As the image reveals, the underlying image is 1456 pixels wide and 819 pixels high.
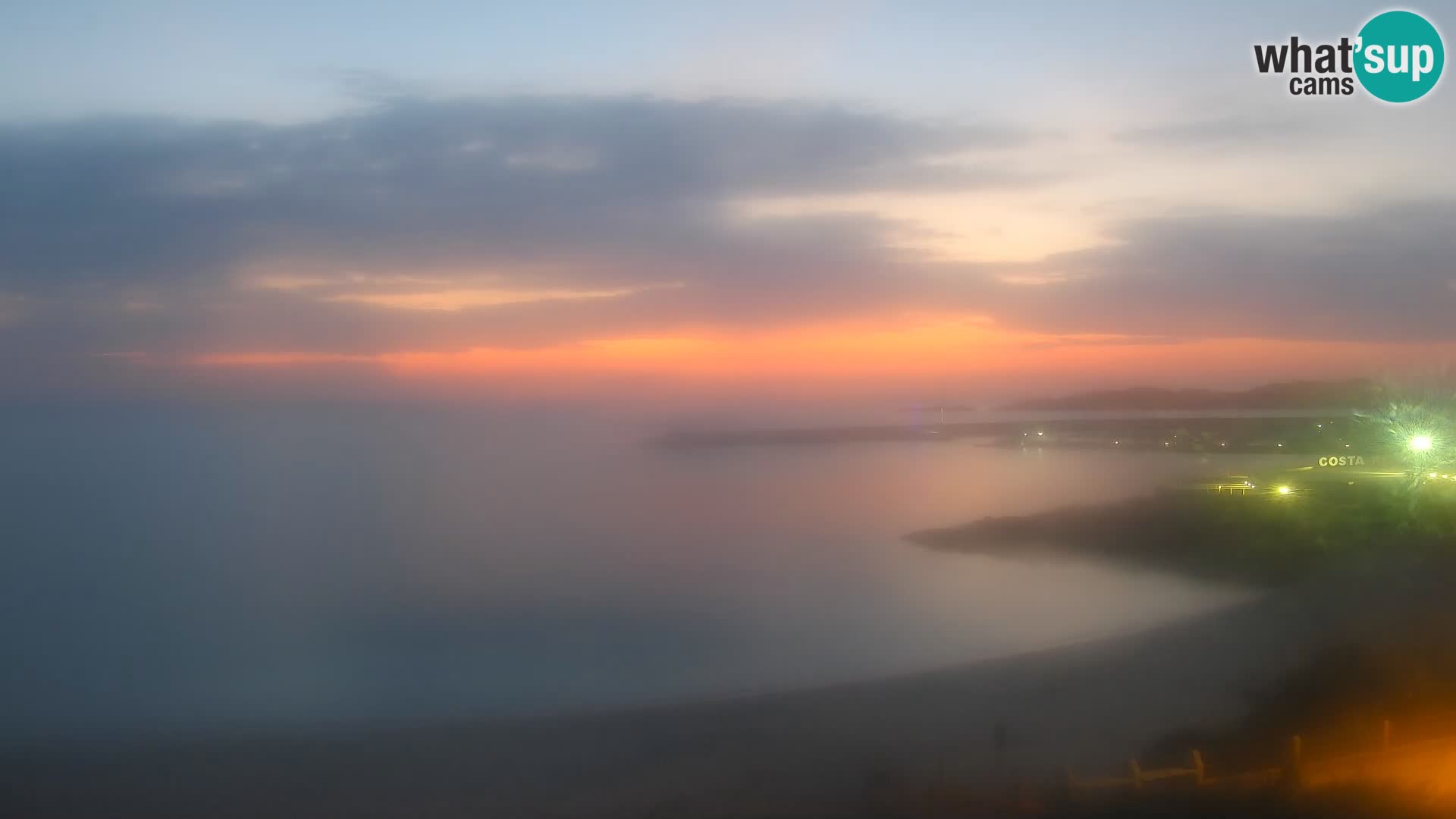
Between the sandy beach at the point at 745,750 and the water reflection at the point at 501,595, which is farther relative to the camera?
the water reflection at the point at 501,595

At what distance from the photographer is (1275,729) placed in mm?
11930

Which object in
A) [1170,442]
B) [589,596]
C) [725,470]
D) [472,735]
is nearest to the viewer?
[472,735]

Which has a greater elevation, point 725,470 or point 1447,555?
point 725,470

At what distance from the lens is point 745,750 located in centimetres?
1288

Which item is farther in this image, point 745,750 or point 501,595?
point 501,595

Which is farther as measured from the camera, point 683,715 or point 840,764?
point 683,715

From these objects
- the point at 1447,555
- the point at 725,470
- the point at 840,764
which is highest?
the point at 725,470

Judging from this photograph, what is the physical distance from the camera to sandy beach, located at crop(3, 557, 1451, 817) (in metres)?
11.5

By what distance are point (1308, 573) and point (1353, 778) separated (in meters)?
14.8

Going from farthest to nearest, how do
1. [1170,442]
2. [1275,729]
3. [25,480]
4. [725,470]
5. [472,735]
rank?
[1170,442], [725,470], [25,480], [472,735], [1275,729]

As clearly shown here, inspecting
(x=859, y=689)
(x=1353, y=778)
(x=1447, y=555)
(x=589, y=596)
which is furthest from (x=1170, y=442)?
(x=1353, y=778)

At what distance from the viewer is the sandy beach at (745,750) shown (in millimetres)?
11484

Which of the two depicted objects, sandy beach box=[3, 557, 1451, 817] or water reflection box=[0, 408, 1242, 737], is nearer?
sandy beach box=[3, 557, 1451, 817]

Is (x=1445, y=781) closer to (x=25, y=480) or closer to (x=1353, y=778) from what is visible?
(x=1353, y=778)
